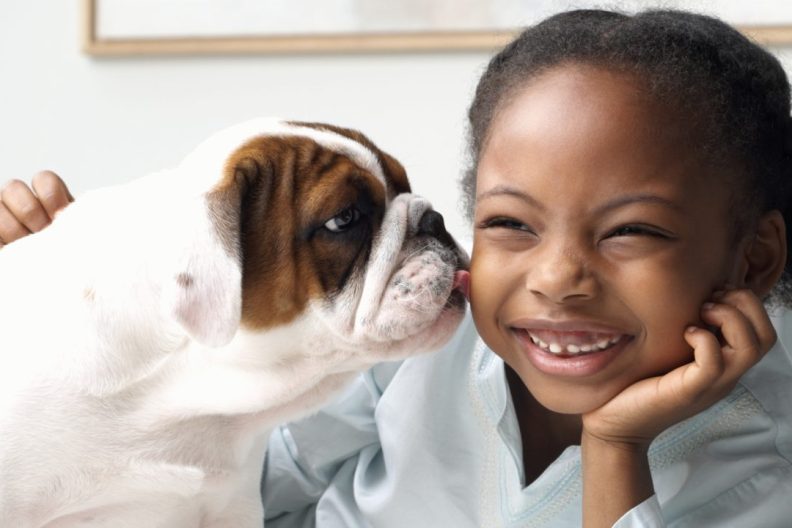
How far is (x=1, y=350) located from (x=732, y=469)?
2.33 feet

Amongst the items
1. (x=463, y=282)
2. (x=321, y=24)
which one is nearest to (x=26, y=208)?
(x=463, y=282)

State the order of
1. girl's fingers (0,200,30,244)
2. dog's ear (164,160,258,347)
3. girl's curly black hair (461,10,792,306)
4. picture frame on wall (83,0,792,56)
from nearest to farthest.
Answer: dog's ear (164,160,258,347), girl's curly black hair (461,10,792,306), girl's fingers (0,200,30,244), picture frame on wall (83,0,792,56)

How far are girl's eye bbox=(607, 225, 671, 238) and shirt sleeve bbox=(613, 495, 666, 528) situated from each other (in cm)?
25

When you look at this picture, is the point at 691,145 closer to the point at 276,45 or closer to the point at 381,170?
the point at 381,170

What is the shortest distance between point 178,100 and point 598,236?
4.34ft

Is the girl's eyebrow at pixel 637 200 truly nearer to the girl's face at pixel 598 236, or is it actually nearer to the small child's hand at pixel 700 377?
the girl's face at pixel 598 236

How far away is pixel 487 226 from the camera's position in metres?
1.08

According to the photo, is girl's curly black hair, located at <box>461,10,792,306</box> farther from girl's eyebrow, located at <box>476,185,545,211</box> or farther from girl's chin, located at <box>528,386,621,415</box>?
girl's chin, located at <box>528,386,621,415</box>

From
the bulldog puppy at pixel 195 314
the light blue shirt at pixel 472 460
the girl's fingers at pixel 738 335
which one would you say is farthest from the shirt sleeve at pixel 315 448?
the girl's fingers at pixel 738 335

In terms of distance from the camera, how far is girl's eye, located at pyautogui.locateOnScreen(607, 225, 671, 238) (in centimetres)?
98

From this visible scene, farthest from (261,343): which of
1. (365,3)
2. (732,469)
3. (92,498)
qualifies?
(365,3)

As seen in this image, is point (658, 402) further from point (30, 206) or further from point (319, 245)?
point (30, 206)

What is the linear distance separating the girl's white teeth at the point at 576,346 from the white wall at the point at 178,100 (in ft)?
3.04

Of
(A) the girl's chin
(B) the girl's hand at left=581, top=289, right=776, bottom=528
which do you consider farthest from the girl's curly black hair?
(A) the girl's chin
